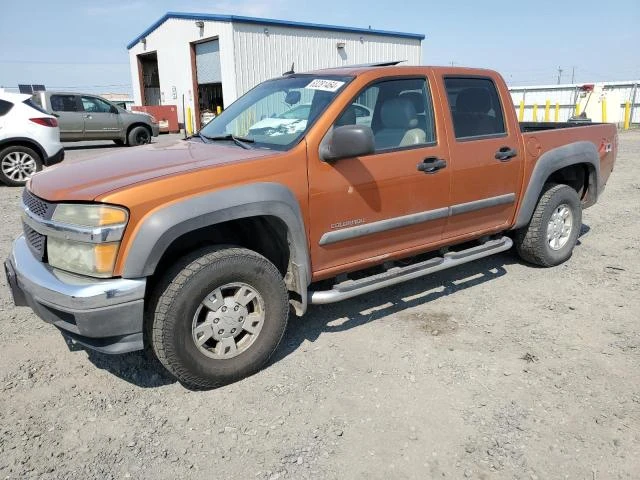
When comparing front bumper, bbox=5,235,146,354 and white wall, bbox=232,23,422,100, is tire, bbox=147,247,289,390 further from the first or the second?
white wall, bbox=232,23,422,100

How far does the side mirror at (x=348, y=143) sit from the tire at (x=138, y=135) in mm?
14983

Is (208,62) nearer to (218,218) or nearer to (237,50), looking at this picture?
(237,50)

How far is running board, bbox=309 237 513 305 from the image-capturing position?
338 centimetres

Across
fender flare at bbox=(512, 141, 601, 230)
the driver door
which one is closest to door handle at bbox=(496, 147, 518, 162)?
fender flare at bbox=(512, 141, 601, 230)

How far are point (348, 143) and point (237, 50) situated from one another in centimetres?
1815

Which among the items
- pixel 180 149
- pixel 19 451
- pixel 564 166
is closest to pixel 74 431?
pixel 19 451

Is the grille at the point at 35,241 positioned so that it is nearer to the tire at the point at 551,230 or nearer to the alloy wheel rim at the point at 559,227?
the tire at the point at 551,230

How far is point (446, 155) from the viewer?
3.81 metres

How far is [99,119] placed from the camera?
16.0 metres

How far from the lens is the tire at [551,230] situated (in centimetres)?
477

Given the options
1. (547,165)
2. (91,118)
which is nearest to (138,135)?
(91,118)

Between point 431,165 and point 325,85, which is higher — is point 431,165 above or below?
below

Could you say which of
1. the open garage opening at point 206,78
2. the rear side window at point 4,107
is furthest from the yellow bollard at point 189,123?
the rear side window at point 4,107

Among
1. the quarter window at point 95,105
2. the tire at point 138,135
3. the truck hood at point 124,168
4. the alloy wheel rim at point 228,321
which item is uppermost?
the quarter window at point 95,105
